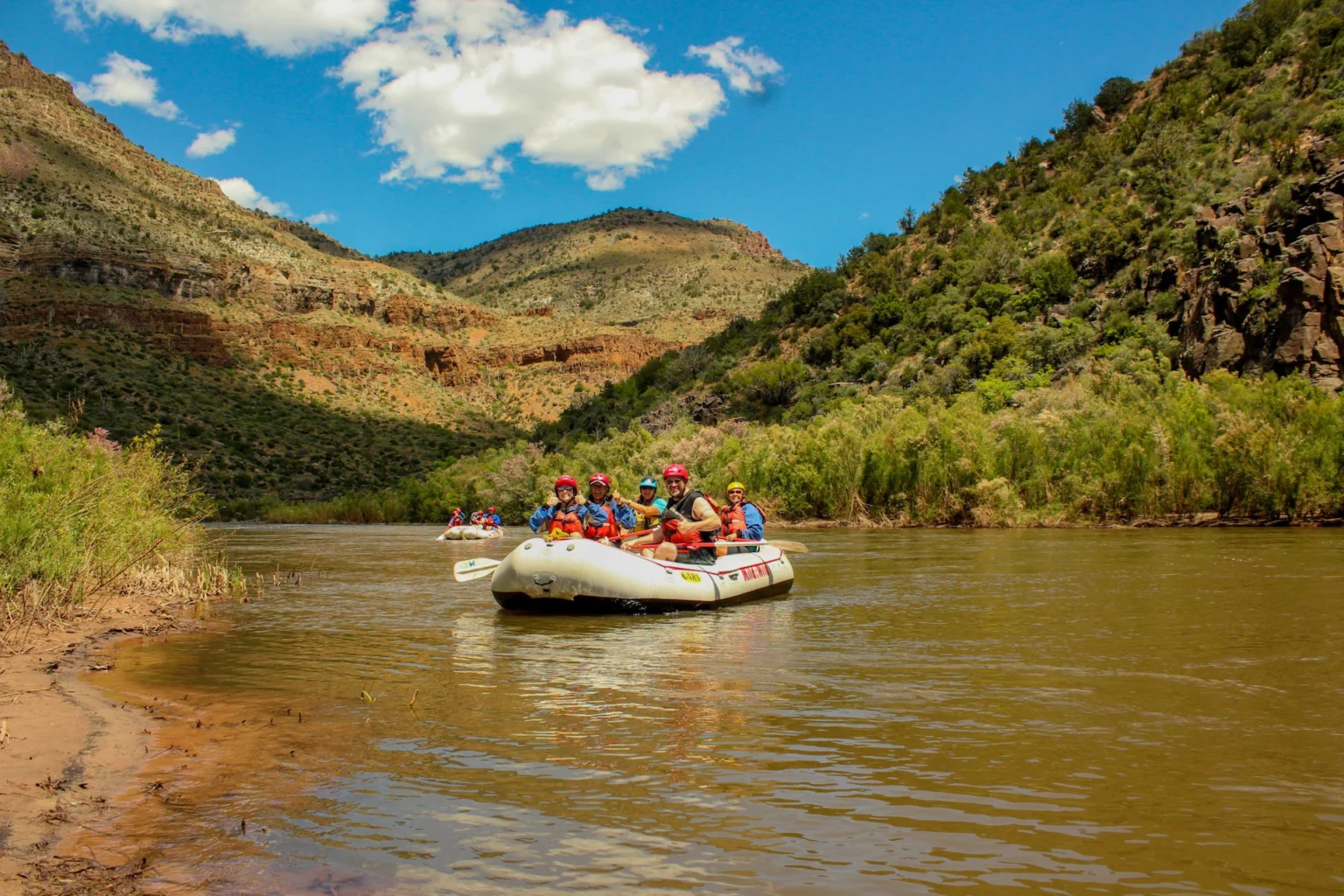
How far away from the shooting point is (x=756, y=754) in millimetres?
6316

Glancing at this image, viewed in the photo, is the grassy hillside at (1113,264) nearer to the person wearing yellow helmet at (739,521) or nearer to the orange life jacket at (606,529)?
the person wearing yellow helmet at (739,521)

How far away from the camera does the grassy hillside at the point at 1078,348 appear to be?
104ft

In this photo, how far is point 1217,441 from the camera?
96.4 ft

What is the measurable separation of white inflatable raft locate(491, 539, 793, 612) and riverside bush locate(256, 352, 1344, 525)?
21.4 m

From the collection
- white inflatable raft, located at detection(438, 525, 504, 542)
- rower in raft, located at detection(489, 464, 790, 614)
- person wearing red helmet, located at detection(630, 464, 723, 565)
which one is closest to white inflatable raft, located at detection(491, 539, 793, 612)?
rower in raft, located at detection(489, 464, 790, 614)

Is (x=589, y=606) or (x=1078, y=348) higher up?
(x=1078, y=348)

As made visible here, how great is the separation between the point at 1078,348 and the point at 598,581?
129 feet

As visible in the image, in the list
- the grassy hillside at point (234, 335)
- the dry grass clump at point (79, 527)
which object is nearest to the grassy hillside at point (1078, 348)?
the grassy hillside at point (234, 335)

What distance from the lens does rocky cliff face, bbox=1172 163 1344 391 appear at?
34406 millimetres

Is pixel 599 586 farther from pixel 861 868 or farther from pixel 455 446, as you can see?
pixel 455 446

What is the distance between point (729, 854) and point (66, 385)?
2724 inches

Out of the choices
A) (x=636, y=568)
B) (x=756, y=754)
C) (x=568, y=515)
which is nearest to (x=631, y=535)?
(x=568, y=515)

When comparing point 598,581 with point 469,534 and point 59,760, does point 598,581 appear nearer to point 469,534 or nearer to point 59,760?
point 59,760

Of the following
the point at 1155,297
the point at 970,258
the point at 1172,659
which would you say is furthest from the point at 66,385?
the point at 1172,659
